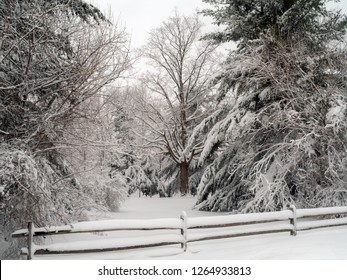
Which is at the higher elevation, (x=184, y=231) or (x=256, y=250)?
(x=184, y=231)

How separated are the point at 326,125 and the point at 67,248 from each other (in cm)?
965

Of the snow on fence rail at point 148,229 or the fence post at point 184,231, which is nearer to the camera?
the snow on fence rail at point 148,229

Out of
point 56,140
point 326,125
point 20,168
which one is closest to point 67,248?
point 20,168

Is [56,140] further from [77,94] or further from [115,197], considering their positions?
[115,197]

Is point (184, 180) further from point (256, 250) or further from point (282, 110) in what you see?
point (256, 250)

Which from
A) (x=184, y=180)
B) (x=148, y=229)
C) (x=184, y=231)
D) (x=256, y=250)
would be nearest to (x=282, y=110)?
(x=256, y=250)

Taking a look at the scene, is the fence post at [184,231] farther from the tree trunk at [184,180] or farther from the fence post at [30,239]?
the tree trunk at [184,180]

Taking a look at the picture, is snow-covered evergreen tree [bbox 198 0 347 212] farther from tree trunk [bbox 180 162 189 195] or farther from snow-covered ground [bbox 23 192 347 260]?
tree trunk [bbox 180 162 189 195]

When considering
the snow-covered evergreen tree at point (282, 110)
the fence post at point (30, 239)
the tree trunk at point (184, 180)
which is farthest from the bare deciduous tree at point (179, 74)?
the fence post at point (30, 239)

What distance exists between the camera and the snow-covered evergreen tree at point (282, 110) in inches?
533

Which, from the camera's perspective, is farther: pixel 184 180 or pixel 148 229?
pixel 184 180

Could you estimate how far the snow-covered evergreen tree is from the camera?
13.5 m

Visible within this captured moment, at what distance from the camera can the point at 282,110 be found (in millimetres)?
14750

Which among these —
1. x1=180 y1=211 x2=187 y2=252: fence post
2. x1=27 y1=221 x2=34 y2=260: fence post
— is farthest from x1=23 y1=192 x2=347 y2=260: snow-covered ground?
x1=27 y1=221 x2=34 y2=260: fence post
